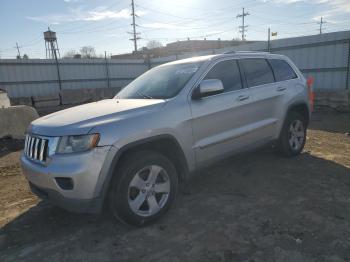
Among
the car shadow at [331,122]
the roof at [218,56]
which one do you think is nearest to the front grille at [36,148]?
the roof at [218,56]

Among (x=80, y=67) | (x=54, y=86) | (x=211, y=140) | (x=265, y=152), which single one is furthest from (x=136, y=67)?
(x=211, y=140)

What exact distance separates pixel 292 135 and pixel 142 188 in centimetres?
323

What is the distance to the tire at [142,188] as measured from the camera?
9.96 feet

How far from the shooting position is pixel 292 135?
17.4 feet

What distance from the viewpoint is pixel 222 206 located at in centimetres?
376

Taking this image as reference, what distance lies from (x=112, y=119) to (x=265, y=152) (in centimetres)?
366

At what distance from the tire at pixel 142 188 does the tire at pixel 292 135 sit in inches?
98.0

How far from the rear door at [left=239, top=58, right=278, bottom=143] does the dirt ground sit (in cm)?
70

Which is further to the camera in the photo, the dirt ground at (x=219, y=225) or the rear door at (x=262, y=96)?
the rear door at (x=262, y=96)

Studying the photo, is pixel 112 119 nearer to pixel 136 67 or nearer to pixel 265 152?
pixel 265 152

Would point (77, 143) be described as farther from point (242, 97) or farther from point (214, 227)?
point (242, 97)

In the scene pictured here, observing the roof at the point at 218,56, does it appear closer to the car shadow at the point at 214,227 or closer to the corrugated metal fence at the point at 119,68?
the car shadow at the point at 214,227

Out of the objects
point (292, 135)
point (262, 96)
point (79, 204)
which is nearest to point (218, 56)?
point (262, 96)

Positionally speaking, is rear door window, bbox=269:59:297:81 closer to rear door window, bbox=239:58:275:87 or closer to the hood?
rear door window, bbox=239:58:275:87
